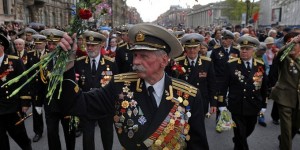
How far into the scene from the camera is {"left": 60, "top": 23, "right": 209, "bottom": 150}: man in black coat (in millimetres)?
2705

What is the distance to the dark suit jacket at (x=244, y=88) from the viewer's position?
5.59 m

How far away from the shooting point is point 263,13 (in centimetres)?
7094

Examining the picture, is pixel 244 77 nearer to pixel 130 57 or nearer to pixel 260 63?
pixel 260 63

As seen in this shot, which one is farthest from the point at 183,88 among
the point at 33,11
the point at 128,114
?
the point at 33,11

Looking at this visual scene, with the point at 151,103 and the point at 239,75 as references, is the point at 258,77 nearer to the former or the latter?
the point at 239,75

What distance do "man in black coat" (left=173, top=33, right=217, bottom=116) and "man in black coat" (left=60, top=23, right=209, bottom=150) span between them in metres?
3.47

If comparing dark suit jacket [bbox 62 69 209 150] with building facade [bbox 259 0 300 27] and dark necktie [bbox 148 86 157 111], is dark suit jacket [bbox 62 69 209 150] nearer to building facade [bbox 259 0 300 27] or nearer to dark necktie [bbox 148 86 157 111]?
dark necktie [bbox 148 86 157 111]

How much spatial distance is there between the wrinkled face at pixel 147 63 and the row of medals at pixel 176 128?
35 centimetres

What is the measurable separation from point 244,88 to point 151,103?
3353 millimetres

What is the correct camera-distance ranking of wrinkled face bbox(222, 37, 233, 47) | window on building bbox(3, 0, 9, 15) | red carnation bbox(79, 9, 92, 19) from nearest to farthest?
red carnation bbox(79, 9, 92, 19), wrinkled face bbox(222, 37, 233, 47), window on building bbox(3, 0, 9, 15)

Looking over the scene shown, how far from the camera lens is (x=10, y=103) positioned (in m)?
5.07

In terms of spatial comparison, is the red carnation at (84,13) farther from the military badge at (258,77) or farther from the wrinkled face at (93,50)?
the military badge at (258,77)

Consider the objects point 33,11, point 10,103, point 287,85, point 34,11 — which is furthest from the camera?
point 34,11

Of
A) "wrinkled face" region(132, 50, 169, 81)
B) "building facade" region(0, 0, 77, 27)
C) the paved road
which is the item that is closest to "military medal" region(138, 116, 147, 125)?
"wrinkled face" region(132, 50, 169, 81)
